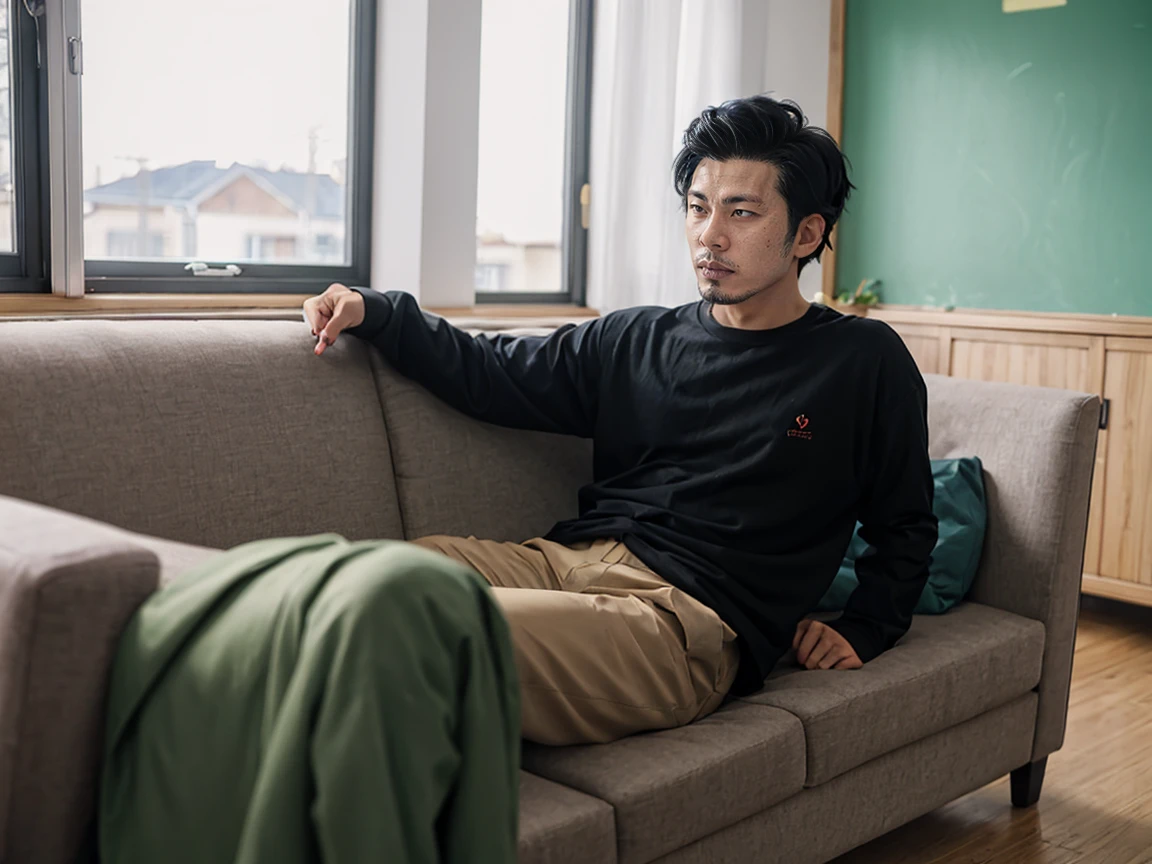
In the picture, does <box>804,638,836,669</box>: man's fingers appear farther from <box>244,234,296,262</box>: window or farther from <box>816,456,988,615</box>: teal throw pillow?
<box>244,234,296,262</box>: window

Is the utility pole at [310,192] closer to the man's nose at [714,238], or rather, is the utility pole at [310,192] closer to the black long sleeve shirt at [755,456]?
the black long sleeve shirt at [755,456]

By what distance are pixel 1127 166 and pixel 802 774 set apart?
102 inches

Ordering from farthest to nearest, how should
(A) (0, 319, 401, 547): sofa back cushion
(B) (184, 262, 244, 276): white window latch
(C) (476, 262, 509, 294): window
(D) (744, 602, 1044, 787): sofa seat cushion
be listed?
(C) (476, 262, 509, 294): window → (B) (184, 262, 244, 276): white window latch → (D) (744, 602, 1044, 787): sofa seat cushion → (A) (0, 319, 401, 547): sofa back cushion

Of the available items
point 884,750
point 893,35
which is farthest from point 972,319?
point 884,750

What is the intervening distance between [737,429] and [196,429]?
0.81 metres

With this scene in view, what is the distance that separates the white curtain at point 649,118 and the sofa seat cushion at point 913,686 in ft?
5.52

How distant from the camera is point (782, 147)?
201 cm

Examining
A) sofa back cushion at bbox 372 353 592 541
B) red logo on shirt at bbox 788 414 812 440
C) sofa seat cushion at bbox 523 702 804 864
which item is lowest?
sofa seat cushion at bbox 523 702 804 864

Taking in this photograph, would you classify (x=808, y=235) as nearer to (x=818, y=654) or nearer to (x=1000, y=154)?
(x=818, y=654)

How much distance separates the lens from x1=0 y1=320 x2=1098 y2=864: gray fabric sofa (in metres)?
1.03

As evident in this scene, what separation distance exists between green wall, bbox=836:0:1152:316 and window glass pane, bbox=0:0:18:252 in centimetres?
265

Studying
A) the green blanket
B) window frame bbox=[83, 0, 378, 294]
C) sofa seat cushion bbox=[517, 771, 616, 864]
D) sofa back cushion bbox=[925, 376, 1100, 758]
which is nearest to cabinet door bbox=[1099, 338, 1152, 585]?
sofa back cushion bbox=[925, 376, 1100, 758]

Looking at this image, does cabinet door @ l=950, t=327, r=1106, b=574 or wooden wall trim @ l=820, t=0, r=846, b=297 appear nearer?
cabinet door @ l=950, t=327, r=1106, b=574

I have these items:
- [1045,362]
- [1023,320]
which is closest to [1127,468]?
[1045,362]
